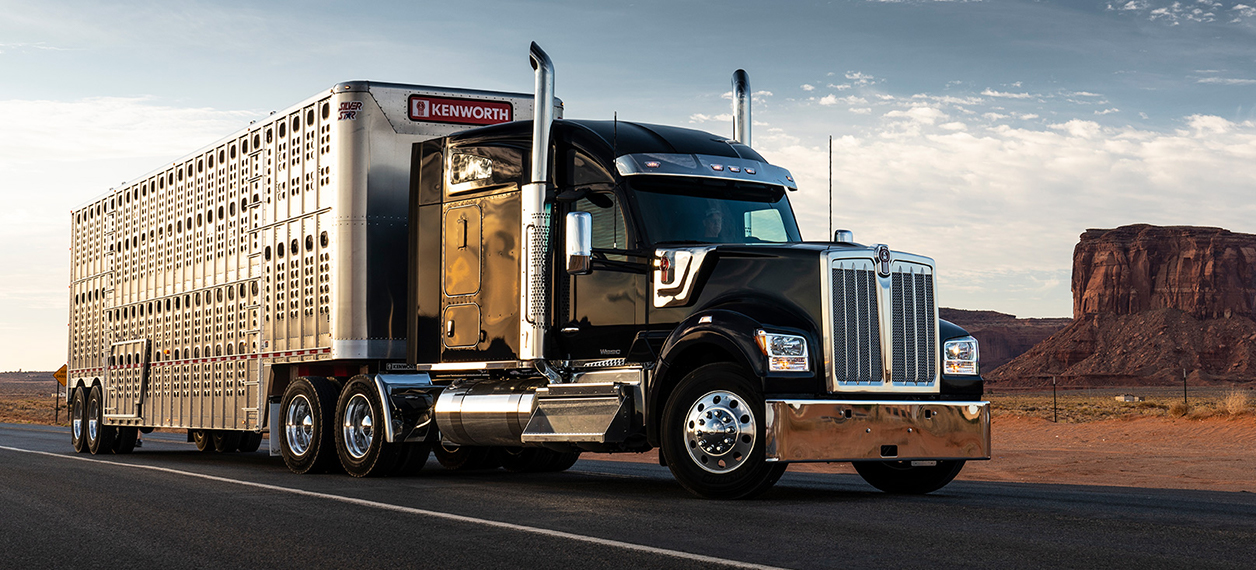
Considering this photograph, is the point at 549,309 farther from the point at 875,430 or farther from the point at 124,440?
the point at 124,440

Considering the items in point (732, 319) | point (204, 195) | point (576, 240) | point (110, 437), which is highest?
point (204, 195)

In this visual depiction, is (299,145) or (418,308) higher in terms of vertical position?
(299,145)

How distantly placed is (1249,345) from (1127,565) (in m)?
133

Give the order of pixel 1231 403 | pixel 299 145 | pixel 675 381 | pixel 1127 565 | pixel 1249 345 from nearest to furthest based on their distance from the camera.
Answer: pixel 1127 565, pixel 675 381, pixel 299 145, pixel 1231 403, pixel 1249 345

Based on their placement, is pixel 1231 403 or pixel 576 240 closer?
pixel 576 240

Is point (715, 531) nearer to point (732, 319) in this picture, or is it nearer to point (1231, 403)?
point (732, 319)

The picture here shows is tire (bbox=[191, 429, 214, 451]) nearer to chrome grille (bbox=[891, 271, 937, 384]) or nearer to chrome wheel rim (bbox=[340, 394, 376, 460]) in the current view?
chrome wheel rim (bbox=[340, 394, 376, 460])

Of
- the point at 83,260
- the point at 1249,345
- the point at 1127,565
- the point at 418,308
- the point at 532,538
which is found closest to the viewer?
the point at 1127,565

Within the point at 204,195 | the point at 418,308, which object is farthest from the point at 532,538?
the point at 204,195

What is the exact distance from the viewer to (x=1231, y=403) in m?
34.3

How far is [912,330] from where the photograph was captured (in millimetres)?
10633

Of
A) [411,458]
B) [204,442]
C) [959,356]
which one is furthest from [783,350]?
[204,442]

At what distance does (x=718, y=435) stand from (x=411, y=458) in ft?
16.6

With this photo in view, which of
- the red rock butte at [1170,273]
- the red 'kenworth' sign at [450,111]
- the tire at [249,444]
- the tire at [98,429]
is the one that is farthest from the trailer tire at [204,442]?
the red rock butte at [1170,273]
